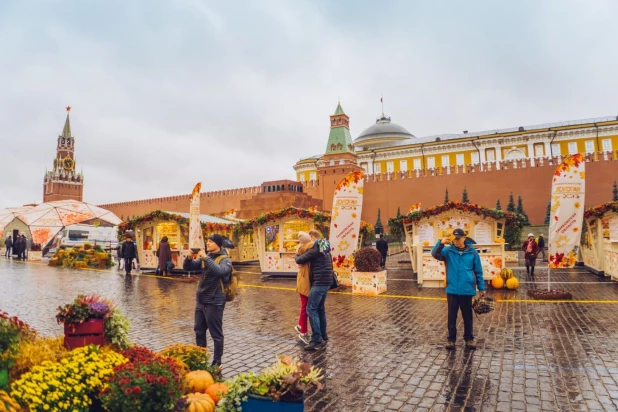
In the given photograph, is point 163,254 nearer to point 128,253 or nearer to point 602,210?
point 128,253

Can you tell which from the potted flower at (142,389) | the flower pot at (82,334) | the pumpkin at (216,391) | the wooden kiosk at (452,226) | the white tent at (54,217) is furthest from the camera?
the white tent at (54,217)

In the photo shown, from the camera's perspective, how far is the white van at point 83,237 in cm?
2952

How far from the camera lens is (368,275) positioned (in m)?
10.5

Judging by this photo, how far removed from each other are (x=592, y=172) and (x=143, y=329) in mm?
35403

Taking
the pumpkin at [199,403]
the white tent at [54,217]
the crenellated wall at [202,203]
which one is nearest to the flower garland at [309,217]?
the pumpkin at [199,403]

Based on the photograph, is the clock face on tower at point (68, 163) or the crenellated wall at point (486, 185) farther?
the clock face on tower at point (68, 163)

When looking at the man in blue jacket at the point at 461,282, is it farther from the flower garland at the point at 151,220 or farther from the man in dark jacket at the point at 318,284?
the flower garland at the point at 151,220

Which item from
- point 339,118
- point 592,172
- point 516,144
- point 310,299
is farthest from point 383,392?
point 516,144

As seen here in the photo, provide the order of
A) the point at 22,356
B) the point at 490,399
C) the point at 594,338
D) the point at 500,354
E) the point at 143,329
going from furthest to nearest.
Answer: the point at 143,329, the point at 594,338, the point at 500,354, the point at 490,399, the point at 22,356

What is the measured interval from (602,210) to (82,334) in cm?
1487

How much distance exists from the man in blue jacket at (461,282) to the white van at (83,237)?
91.5 feet

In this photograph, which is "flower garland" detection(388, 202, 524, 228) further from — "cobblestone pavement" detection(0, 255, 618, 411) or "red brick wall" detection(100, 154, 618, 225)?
"red brick wall" detection(100, 154, 618, 225)

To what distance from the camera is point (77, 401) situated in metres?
2.75

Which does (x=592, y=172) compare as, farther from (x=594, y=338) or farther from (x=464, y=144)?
(x=594, y=338)
